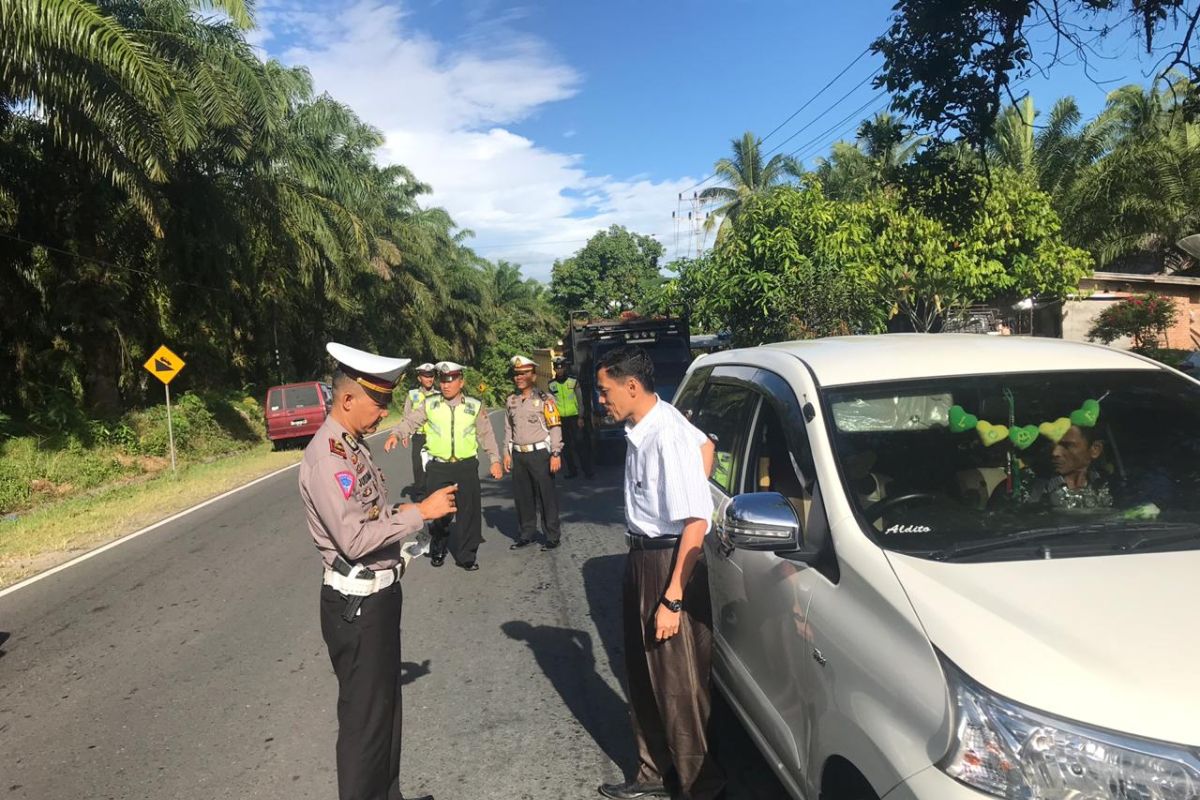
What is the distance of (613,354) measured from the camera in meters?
3.50

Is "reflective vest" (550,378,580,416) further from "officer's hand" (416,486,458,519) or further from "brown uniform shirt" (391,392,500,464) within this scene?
"officer's hand" (416,486,458,519)

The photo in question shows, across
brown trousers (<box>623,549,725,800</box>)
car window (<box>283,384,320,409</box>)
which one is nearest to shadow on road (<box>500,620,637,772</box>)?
brown trousers (<box>623,549,725,800</box>)

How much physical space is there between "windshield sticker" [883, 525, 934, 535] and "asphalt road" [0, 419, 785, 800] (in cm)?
137

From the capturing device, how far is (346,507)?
2.97 metres

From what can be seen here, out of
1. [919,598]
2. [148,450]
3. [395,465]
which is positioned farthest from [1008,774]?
[148,450]

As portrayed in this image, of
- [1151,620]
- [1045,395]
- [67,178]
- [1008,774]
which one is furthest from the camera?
[67,178]

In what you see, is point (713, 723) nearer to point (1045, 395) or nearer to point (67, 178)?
point (1045, 395)

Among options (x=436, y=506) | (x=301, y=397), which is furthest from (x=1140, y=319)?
(x=436, y=506)

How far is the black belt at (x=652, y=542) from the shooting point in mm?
3207

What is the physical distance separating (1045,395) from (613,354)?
1.63 m

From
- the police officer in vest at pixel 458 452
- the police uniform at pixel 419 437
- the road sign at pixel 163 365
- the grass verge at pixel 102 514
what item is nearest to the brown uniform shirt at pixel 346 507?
the police officer in vest at pixel 458 452

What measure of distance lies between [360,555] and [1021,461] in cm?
231

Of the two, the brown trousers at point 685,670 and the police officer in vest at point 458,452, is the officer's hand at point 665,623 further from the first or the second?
the police officer in vest at point 458,452

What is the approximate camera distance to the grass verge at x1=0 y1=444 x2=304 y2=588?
1021 cm
